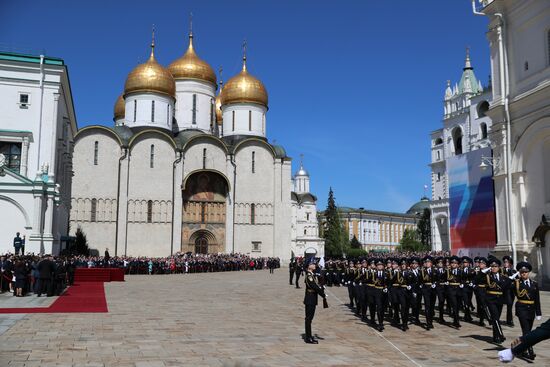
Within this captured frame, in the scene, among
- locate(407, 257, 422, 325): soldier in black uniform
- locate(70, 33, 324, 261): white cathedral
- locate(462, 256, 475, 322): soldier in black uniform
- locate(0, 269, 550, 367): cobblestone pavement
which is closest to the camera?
locate(0, 269, 550, 367): cobblestone pavement

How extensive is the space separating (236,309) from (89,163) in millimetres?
32397

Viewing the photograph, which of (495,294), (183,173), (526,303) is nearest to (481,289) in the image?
(495,294)

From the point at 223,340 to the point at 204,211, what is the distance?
36969 millimetres

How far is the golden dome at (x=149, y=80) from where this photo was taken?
156 feet

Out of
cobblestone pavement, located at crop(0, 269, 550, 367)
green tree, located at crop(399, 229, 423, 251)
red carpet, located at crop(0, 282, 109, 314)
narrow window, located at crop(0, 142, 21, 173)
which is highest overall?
narrow window, located at crop(0, 142, 21, 173)

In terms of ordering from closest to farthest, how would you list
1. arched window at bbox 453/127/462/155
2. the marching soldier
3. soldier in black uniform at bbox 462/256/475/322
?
the marching soldier → soldier in black uniform at bbox 462/256/475/322 → arched window at bbox 453/127/462/155

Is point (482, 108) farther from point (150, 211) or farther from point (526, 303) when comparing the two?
point (526, 303)

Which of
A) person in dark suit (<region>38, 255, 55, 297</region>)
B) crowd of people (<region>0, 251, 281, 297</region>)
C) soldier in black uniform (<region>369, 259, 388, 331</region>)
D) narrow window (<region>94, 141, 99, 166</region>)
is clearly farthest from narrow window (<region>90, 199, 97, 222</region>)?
soldier in black uniform (<region>369, 259, 388, 331</region>)

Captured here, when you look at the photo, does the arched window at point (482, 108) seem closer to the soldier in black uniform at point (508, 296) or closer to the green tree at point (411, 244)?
the green tree at point (411, 244)

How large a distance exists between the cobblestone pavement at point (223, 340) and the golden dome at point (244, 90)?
3807 cm

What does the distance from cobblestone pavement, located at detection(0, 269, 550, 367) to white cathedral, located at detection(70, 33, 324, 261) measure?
29.1 meters

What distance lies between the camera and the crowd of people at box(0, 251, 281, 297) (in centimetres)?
1789

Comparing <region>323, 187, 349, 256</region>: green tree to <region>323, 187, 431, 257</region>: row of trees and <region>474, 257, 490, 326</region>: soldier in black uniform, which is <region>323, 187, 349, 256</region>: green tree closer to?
<region>323, 187, 431, 257</region>: row of trees

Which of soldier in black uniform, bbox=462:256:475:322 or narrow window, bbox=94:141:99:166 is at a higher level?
narrow window, bbox=94:141:99:166
